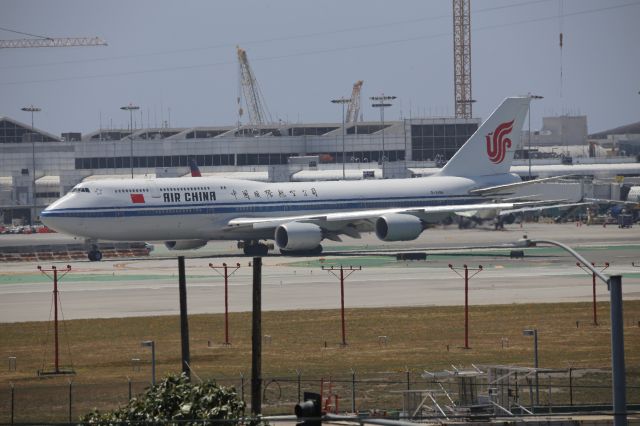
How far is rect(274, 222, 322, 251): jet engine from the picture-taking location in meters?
82.3

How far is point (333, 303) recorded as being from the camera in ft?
195

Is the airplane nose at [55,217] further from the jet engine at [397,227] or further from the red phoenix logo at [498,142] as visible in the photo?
the red phoenix logo at [498,142]

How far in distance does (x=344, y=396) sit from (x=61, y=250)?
58771 millimetres

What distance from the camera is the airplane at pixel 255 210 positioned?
82250 mm

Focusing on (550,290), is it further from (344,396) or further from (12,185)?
(12,185)

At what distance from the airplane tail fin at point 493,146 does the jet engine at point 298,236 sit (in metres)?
16.5

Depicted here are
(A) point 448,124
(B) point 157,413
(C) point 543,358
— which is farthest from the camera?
(A) point 448,124

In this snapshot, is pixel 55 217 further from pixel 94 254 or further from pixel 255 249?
pixel 255 249

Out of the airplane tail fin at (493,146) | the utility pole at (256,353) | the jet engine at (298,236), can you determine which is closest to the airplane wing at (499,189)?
the airplane tail fin at (493,146)

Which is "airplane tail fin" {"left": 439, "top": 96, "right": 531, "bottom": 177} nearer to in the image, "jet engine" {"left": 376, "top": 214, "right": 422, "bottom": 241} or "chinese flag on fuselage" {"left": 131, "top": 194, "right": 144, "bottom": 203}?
"jet engine" {"left": 376, "top": 214, "right": 422, "bottom": 241}

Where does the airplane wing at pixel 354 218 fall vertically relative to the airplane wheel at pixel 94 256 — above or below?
above

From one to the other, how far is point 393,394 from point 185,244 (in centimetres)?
5431

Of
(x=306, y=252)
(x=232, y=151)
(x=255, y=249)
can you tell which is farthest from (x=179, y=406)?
(x=232, y=151)

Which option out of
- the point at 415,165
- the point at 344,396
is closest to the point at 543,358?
the point at 344,396
